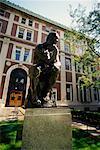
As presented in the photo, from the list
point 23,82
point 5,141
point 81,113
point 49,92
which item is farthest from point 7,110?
point 49,92

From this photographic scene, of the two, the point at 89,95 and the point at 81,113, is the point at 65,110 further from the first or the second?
the point at 89,95

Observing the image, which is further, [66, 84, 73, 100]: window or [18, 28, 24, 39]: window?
[66, 84, 73, 100]: window

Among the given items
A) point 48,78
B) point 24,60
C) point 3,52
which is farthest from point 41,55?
point 24,60

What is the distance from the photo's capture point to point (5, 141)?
520 centimetres

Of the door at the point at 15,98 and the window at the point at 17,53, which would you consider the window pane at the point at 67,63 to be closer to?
the window at the point at 17,53

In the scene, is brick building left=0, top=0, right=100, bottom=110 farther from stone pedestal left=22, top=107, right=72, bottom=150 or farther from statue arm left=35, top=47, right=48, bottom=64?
stone pedestal left=22, top=107, right=72, bottom=150

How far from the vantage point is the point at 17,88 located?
17.5 metres

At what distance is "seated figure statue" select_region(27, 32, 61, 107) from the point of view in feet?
10.4

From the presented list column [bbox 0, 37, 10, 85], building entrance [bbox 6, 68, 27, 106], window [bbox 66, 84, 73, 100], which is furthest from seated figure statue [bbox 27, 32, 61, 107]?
window [bbox 66, 84, 73, 100]

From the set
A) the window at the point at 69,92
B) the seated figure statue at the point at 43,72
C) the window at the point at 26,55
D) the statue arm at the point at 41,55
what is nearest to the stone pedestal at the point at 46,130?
the seated figure statue at the point at 43,72

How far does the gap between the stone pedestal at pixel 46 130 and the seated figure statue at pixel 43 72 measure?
319mm

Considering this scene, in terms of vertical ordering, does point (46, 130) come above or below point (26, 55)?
below

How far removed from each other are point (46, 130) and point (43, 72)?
4.54ft

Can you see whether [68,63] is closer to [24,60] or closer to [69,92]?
[69,92]
